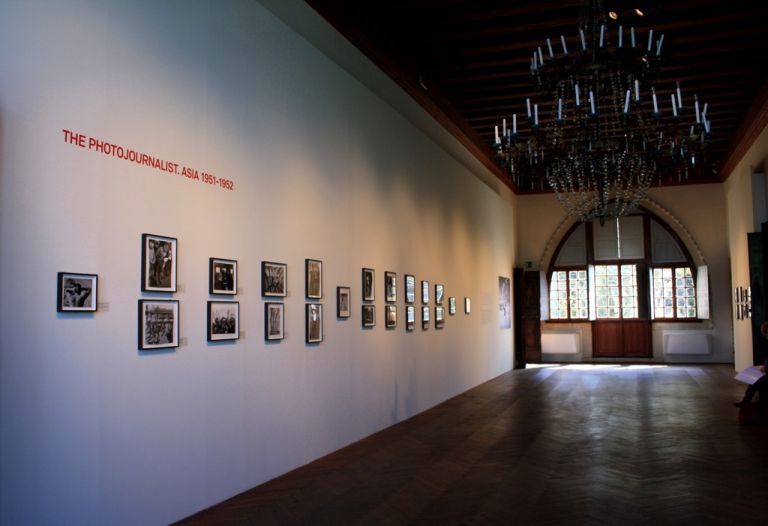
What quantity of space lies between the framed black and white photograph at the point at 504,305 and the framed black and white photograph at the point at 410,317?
7.15m

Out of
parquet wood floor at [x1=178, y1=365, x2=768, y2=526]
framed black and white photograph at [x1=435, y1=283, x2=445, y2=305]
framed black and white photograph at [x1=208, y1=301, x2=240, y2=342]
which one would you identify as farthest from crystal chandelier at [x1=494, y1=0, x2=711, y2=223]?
framed black and white photograph at [x1=208, y1=301, x2=240, y2=342]

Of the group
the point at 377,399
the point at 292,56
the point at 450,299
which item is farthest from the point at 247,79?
the point at 450,299

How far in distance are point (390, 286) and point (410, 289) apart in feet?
2.76

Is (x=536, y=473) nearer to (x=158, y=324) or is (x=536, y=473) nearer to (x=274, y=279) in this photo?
(x=274, y=279)

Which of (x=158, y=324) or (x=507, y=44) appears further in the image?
(x=507, y=44)

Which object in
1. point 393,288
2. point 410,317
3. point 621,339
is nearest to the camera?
point 393,288

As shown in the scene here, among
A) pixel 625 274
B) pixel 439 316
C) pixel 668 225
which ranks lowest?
pixel 439 316

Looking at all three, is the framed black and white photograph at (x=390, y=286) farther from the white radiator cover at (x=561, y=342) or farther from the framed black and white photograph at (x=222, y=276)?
the white radiator cover at (x=561, y=342)

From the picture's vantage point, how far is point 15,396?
4023mm

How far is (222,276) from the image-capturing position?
5836mm

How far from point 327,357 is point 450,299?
5164mm

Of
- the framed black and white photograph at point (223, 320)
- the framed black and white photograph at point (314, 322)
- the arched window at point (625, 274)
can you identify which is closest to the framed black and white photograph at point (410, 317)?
the framed black and white photograph at point (314, 322)

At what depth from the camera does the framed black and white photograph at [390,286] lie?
9.29 m

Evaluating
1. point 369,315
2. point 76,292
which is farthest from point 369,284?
point 76,292
